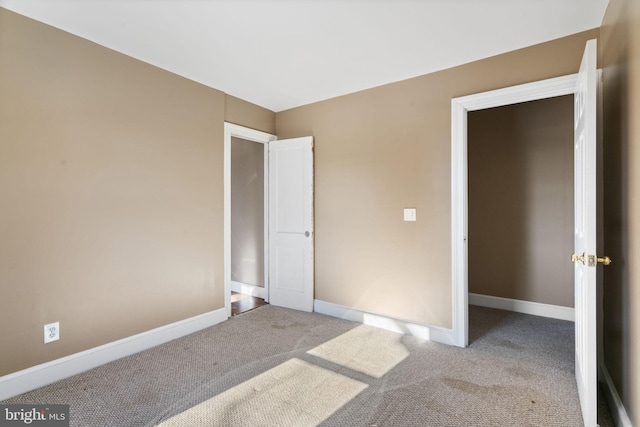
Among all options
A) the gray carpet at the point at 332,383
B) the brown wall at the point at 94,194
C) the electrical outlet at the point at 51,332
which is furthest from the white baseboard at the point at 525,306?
the electrical outlet at the point at 51,332

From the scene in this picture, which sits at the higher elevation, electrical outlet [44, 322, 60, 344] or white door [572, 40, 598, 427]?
white door [572, 40, 598, 427]

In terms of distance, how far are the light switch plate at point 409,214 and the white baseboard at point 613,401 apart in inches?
68.9

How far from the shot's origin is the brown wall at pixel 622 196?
1520mm

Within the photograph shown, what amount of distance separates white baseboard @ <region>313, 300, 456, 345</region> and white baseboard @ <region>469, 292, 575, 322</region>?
1.44 metres

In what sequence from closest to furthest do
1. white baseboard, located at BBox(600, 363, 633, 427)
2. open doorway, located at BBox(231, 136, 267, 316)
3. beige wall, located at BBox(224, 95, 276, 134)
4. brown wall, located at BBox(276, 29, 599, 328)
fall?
white baseboard, located at BBox(600, 363, 633, 427) → brown wall, located at BBox(276, 29, 599, 328) → beige wall, located at BBox(224, 95, 276, 134) → open doorway, located at BBox(231, 136, 267, 316)

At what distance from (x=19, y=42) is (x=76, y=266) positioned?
1605mm

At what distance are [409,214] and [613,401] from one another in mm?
1901

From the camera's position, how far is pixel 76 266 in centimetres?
237

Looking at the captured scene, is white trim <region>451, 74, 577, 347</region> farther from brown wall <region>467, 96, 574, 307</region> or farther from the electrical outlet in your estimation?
the electrical outlet

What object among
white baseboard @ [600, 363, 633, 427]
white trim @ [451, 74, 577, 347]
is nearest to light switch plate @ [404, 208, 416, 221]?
white trim @ [451, 74, 577, 347]

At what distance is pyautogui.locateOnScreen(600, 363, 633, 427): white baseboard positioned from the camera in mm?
1633

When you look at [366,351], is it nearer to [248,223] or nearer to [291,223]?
[291,223]

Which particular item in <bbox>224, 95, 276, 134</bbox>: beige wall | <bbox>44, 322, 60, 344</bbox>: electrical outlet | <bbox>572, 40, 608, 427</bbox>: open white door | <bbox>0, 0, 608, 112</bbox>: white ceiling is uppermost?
<bbox>0, 0, 608, 112</bbox>: white ceiling

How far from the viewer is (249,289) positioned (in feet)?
15.4
